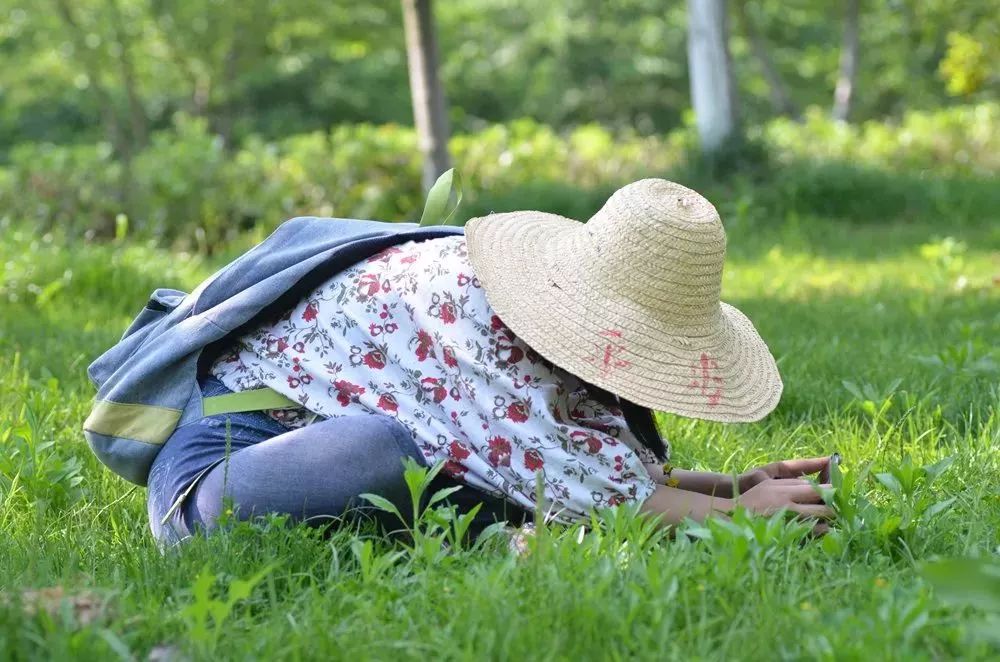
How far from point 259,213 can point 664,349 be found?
19.9ft

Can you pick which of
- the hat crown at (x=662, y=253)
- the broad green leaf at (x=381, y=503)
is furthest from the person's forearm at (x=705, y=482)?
the broad green leaf at (x=381, y=503)

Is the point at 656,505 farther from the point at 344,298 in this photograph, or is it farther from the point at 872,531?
the point at 344,298

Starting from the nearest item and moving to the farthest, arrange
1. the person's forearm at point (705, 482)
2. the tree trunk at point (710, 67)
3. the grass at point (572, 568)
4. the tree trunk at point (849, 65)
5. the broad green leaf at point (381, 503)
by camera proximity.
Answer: the grass at point (572, 568) < the broad green leaf at point (381, 503) < the person's forearm at point (705, 482) < the tree trunk at point (710, 67) < the tree trunk at point (849, 65)

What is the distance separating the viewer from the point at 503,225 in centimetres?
258

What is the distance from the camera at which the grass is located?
5.76ft

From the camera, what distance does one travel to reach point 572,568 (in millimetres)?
2010

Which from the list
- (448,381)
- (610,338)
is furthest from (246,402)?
(610,338)

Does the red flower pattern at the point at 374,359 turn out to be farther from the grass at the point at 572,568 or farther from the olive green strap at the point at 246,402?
the grass at the point at 572,568

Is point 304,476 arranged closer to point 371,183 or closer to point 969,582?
point 969,582

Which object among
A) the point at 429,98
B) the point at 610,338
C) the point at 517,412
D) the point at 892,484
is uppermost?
the point at 610,338

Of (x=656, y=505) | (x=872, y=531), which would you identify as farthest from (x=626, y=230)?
(x=872, y=531)

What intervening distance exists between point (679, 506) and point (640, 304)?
0.40 metres

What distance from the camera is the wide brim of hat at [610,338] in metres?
2.28

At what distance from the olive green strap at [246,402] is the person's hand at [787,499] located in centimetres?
93
